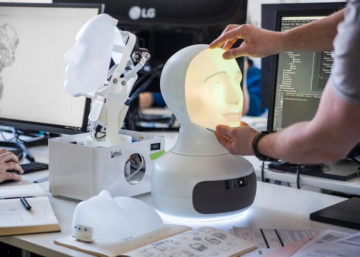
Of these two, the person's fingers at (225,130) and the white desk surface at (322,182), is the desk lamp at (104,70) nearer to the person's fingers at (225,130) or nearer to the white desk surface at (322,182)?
the person's fingers at (225,130)

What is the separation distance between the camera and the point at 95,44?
1.49 metres

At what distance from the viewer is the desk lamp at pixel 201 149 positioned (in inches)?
55.4

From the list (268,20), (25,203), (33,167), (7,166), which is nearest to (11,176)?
(7,166)

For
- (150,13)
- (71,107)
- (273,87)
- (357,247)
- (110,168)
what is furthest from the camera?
(150,13)

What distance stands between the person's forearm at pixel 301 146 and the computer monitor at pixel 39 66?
81 cm

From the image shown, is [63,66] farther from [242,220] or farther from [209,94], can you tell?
[242,220]

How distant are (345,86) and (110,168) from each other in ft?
2.50

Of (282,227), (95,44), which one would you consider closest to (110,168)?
(95,44)

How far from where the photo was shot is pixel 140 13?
231cm

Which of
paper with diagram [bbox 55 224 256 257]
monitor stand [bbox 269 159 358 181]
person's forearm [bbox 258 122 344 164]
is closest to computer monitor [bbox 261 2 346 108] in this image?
monitor stand [bbox 269 159 358 181]

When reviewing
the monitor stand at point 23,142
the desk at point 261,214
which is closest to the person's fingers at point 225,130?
the desk at point 261,214

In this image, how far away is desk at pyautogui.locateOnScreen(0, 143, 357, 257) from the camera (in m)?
1.27

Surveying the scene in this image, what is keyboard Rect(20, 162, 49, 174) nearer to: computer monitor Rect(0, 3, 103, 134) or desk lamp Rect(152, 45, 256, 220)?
computer monitor Rect(0, 3, 103, 134)

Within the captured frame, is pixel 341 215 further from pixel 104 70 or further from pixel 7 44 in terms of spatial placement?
pixel 7 44
